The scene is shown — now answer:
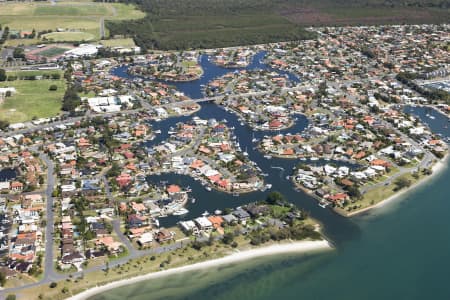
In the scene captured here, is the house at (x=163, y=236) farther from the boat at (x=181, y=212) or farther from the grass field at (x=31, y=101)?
the grass field at (x=31, y=101)

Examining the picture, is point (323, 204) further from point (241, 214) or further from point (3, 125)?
point (3, 125)

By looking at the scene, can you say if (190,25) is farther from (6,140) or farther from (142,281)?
(142,281)

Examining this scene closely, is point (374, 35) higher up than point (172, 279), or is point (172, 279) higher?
point (374, 35)

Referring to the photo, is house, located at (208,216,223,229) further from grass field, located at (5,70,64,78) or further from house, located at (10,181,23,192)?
grass field, located at (5,70,64,78)

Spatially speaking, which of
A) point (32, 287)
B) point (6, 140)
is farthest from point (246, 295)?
point (6, 140)

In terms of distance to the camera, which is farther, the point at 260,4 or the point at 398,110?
the point at 260,4

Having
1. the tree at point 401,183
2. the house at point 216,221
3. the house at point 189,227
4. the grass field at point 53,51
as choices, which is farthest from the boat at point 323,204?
the grass field at point 53,51
